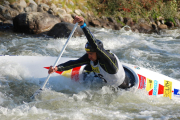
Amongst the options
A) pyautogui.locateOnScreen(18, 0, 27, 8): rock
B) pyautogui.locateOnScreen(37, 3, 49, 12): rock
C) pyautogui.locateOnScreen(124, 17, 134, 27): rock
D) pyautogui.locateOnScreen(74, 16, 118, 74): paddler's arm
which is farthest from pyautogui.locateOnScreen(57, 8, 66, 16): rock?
pyautogui.locateOnScreen(74, 16, 118, 74): paddler's arm

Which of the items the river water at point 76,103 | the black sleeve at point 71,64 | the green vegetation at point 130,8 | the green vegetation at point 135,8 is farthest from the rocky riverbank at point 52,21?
the black sleeve at point 71,64

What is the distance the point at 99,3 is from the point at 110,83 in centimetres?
972

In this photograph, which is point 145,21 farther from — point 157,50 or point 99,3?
point 157,50

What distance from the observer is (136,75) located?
131 inches

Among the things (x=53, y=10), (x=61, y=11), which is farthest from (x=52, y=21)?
(x=61, y=11)

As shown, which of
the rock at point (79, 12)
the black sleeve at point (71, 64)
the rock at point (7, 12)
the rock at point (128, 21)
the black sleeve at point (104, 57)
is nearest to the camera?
the black sleeve at point (104, 57)

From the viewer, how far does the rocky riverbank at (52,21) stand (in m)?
7.73

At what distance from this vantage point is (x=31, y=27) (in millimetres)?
7750

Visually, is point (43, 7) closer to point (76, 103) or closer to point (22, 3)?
point (22, 3)

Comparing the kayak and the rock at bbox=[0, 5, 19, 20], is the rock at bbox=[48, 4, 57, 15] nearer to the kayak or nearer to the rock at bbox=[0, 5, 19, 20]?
the rock at bbox=[0, 5, 19, 20]

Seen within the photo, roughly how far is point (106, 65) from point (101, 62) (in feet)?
0.27

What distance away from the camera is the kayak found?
3.35m

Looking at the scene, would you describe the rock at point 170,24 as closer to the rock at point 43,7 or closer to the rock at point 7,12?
the rock at point 43,7

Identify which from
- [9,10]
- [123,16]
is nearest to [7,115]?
[9,10]
